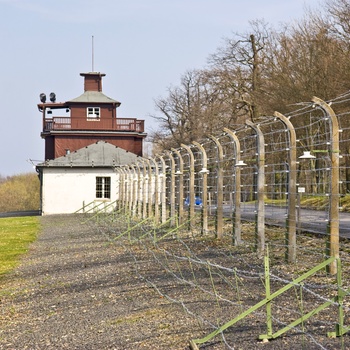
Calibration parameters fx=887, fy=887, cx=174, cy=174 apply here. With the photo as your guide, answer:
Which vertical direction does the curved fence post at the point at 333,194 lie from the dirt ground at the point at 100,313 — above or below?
above

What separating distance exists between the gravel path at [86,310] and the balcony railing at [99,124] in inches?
2081

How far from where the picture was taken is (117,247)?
76.3 feet

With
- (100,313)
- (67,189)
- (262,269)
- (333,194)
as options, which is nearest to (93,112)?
(67,189)

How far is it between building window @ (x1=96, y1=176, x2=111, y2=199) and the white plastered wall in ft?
0.92

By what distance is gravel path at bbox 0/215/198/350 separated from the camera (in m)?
9.78

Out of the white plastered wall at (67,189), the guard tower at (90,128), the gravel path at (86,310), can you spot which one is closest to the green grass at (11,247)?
the gravel path at (86,310)

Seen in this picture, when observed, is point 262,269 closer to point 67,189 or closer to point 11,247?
point 11,247

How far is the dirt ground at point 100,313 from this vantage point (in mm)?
9211

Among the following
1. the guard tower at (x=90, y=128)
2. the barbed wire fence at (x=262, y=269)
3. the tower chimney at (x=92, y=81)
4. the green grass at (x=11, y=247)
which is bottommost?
the green grass at (x=11, y=247)

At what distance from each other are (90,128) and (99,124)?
903 mm

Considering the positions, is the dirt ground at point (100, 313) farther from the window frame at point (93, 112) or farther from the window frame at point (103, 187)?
the window frame at point (93, 112)

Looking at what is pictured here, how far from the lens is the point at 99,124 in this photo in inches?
2901

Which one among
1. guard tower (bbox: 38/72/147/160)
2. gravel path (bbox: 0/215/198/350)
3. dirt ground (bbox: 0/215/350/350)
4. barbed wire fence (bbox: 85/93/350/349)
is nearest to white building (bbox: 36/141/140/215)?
guard tower (bbox: 38/72/147/160)

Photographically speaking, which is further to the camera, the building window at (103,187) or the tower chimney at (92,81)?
the tower chimney at (92,81)
